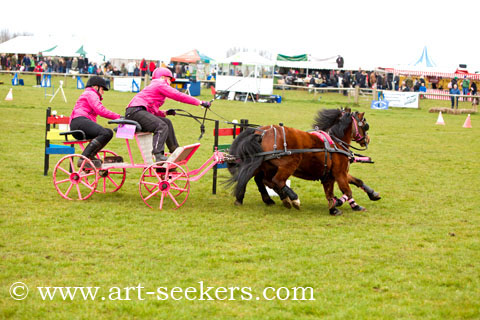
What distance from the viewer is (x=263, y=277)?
5.94m

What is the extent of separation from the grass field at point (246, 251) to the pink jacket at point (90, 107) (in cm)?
131

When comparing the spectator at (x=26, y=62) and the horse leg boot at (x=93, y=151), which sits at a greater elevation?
the spectator at (x=26, y=62)

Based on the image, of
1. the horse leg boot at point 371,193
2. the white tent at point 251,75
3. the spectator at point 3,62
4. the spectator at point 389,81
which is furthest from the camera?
the spectator at point 3,62

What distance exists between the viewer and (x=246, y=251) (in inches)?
269

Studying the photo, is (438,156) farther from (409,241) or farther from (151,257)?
(151,257)

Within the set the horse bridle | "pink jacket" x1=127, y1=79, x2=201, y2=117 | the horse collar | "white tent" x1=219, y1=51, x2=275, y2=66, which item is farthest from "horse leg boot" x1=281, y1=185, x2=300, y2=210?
"white tent" x1=219, y1=51, x2=275, y2=66

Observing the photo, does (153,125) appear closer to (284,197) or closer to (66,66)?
(284,197)

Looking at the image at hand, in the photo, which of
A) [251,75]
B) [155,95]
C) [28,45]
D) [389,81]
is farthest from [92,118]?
[28,45]

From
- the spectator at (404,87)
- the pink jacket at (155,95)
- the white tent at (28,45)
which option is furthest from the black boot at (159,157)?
the white tent at (28,45)

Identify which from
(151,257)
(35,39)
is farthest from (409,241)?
(35,39)

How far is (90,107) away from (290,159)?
3234mm

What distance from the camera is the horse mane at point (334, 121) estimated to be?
9.64 metres

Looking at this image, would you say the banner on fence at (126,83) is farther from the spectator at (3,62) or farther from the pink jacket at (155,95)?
the pink jacket at (155,95)

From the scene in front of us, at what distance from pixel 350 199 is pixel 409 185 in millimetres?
2892
